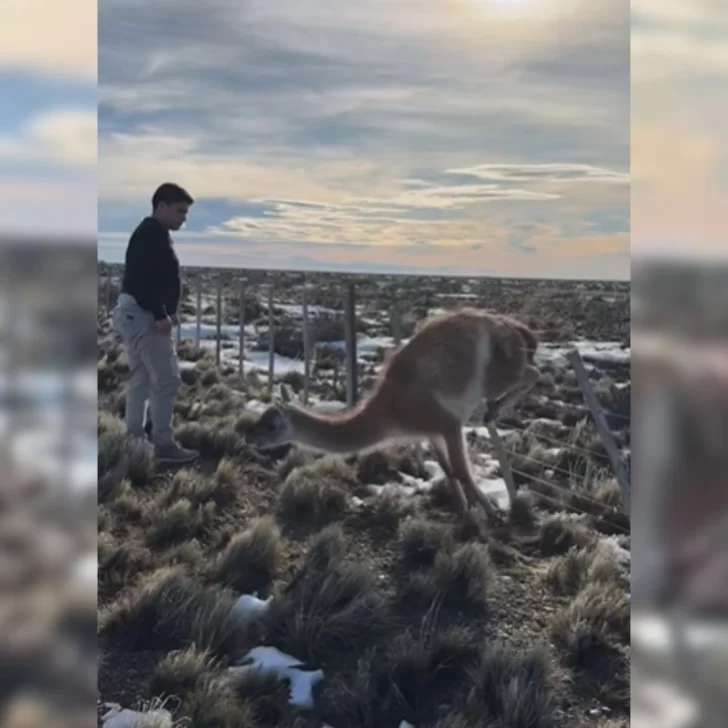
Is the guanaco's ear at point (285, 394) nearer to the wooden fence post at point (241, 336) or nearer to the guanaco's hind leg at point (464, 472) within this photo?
the wooden fence post at point (241, 336)

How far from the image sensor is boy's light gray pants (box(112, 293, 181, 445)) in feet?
10.2

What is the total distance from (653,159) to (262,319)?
125cm

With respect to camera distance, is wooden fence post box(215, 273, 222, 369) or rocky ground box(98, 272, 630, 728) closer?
rocky ground box(98, 272, 630, 728)

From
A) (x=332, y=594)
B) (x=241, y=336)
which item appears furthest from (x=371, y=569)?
(x=241, y=336)

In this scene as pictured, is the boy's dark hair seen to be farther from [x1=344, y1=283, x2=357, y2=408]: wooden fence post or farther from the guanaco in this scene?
the guanaco

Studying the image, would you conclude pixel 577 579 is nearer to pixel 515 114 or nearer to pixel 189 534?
pixel 189 534

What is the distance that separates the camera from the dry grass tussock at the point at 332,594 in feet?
9.87

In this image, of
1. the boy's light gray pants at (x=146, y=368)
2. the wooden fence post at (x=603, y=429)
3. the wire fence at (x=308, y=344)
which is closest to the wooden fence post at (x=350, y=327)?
the wire fence at (x=308, y=344)

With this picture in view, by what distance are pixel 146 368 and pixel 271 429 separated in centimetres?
42

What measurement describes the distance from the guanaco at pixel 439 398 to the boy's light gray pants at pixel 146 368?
0.89 feet

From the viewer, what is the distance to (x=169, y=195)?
306 cm

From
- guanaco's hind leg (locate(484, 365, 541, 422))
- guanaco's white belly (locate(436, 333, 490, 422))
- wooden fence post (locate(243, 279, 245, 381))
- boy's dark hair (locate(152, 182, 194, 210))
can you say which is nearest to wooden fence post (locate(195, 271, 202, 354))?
wooden fence post (locate(243, 279, 245, 381))

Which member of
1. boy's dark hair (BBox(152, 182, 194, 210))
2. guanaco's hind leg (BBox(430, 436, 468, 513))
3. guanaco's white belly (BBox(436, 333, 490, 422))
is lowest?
guanaco's hind leg (BBox(430, 436, 468, 513))

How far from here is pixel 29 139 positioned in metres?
3.05
